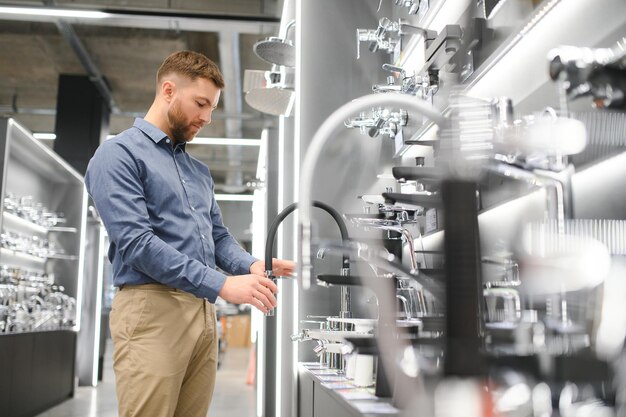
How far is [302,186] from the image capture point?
0.92m

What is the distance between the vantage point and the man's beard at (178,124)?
1843 mm

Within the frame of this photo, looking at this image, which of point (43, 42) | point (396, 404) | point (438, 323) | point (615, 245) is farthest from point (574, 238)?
point (43, 42)

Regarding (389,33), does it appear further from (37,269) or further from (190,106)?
(37,269)

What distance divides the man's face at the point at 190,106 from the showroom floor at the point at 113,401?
408 centimetres

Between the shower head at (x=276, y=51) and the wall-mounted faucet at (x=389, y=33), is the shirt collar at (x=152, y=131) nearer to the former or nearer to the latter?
the wall-mounted faucet at (x=389, y=33)

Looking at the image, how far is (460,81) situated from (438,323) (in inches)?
62.1

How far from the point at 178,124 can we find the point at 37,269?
5603 millimetres

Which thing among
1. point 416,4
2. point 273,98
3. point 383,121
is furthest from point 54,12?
point 383,121

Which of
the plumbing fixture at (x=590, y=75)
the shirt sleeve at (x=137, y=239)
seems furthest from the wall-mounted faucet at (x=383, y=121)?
the plumbing fixture at (x=590, y=75)

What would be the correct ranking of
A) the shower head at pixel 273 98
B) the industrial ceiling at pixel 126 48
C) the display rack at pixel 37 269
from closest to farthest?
the shower head at pixel 273 98 → the display rack at pixel 37 269 → the industrial ceiling at pixel 126 48

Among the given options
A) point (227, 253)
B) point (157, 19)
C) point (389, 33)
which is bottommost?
point (227, 253)

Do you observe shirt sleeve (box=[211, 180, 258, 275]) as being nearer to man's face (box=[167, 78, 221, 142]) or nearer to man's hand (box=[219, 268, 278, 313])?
man's face (box=[167, 78, 221, 142])

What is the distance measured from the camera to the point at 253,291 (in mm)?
1531

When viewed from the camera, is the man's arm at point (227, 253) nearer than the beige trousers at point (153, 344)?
No
